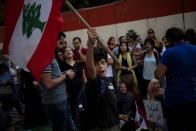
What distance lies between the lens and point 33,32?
20.7ft

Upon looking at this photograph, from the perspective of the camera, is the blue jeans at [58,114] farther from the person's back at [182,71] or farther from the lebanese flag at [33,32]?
the person's back at [182,71]

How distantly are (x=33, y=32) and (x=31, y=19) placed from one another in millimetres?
154

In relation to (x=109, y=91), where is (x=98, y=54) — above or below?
above

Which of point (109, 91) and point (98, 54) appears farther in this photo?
point (98, 54)

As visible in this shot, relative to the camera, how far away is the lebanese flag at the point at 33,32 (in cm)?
618

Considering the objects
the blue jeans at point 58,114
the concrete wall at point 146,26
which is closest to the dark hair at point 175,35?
the blue jeans at point 58,114

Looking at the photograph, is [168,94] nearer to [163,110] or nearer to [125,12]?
[163,110]

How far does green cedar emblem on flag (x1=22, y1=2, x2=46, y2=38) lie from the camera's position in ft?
20.7

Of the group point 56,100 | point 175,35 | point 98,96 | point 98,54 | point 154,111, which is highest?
point 175,35

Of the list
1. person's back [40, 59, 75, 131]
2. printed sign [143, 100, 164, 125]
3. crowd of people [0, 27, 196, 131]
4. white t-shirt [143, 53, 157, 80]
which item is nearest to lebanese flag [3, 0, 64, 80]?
crowd of people [0, 27, 196, 131]

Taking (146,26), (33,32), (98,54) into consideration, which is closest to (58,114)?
(33,32)

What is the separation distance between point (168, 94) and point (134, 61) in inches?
204

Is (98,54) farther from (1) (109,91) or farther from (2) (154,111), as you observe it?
(2) (154,111)

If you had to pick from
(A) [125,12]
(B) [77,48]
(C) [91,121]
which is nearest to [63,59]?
(B) [77,48]
